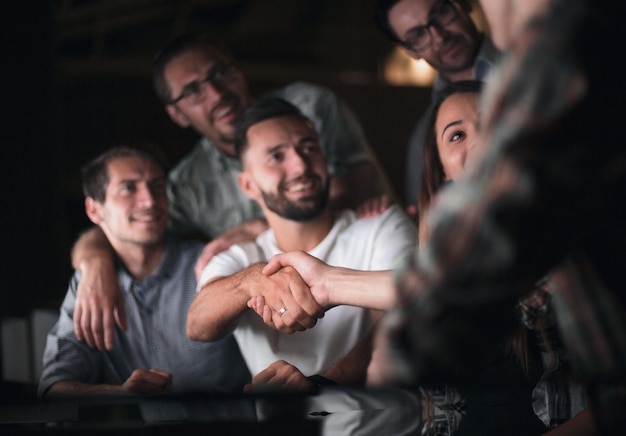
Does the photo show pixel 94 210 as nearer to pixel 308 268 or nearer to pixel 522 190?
pixel 308 268

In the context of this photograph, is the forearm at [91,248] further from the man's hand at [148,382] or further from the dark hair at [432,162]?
the dark hair at [432,162]

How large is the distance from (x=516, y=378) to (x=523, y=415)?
64mm

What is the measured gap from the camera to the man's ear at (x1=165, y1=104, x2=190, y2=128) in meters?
1.43

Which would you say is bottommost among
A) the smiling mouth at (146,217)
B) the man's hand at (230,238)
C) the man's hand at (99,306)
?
the man's hand at (99,306)

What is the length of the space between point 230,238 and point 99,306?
25cm

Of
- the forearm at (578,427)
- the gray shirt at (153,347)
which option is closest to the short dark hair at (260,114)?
the gray shirt at (153,347)

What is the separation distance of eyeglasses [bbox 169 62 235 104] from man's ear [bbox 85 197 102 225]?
0.87 ft

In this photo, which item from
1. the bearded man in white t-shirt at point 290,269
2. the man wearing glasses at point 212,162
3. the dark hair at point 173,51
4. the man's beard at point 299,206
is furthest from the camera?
the dark hair at point 173,51

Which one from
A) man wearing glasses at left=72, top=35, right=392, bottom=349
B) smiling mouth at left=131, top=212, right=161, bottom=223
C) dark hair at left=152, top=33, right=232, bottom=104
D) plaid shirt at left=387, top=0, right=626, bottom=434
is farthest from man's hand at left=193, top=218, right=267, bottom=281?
plaid shirt at left=387, top=0, right=626, bottom=434

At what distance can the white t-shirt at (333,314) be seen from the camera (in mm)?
1080

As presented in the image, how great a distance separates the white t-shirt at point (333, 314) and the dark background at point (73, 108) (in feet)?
1.27

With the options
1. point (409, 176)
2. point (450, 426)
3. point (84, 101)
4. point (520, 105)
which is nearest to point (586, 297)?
point (520, 105)

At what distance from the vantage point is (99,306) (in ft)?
4.10

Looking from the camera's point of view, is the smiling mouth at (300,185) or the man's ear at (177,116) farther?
the man's ear at (177,116)
